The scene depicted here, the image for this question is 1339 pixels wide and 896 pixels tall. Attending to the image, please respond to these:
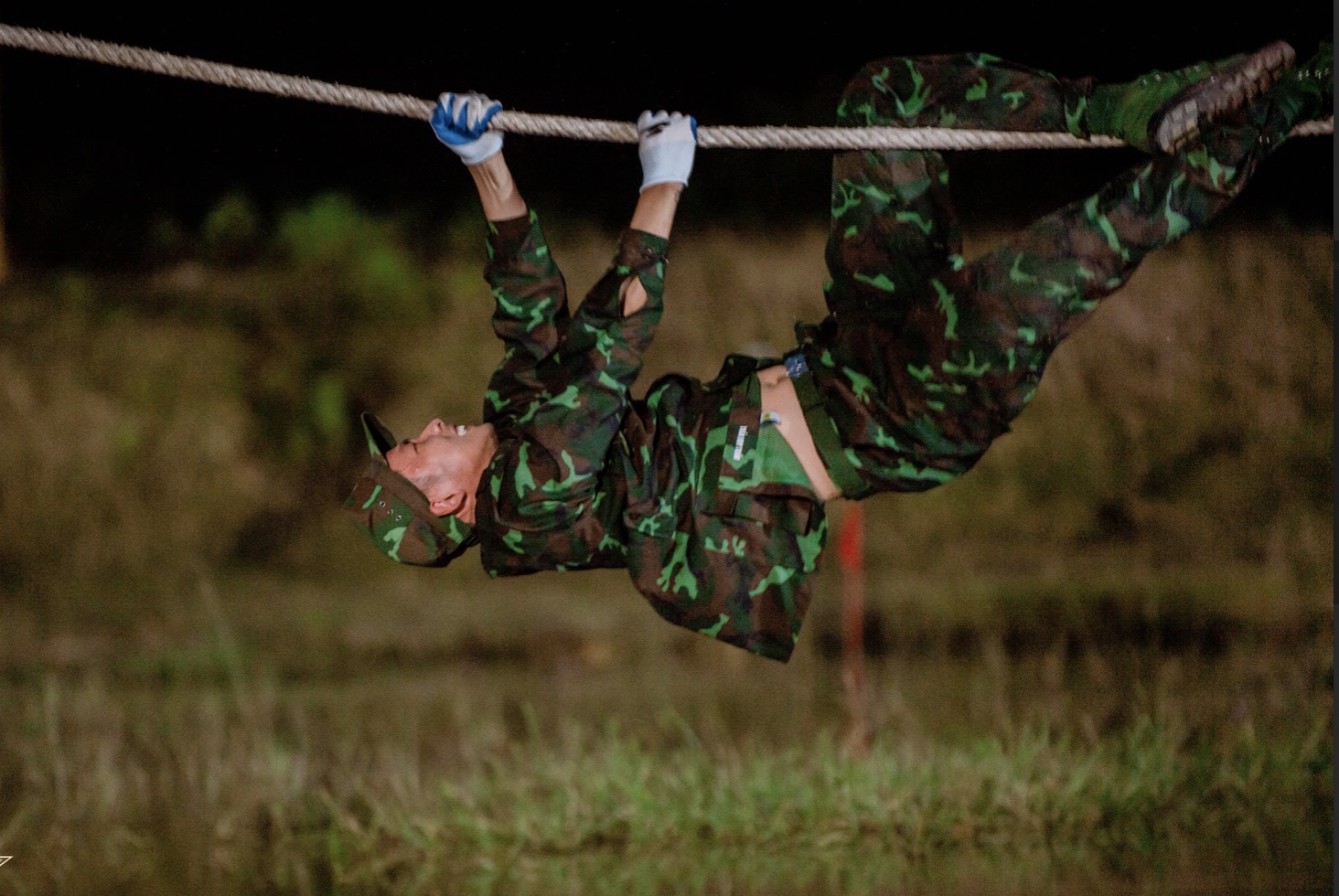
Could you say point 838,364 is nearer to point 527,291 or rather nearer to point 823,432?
point 823,432

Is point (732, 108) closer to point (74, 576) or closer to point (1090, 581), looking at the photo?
point (1090, 581)

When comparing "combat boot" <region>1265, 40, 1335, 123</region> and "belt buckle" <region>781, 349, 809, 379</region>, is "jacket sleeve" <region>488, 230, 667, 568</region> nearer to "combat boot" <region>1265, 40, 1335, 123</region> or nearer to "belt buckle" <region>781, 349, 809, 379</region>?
"belt buckle" <region>781, 349, 809, 379</region>

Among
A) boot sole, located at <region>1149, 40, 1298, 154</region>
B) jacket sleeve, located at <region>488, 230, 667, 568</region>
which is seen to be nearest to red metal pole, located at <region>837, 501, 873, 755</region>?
jacket sleeve, located at <region>488, 230, 667, 568</region>

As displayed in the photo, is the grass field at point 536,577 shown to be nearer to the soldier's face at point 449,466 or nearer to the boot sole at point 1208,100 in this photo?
the soldier's face at point 449,466

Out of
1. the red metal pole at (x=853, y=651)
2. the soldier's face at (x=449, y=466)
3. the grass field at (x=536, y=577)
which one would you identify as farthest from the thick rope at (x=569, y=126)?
the grass field at (x=536, y=577)

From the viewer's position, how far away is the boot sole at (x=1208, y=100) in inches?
72.4

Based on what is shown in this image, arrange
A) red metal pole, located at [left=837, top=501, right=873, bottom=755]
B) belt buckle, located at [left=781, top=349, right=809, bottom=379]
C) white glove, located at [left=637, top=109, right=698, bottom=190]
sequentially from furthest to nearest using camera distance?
red metal pole, located at [left=837, top=501, right=873, bottom=755] < belt buckle, located at [left=781, top=349, right=809, bottom=379] < white glove, located at [left=637, top=109, right=698, bottom=190]

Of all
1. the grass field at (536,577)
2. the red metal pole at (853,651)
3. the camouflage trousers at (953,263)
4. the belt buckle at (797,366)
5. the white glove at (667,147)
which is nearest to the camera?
the camouflage trousers at (953,263)

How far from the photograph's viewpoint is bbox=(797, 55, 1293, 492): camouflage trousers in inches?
72.3

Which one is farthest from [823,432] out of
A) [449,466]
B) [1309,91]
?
[1309,91]

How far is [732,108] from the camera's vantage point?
4.93 m

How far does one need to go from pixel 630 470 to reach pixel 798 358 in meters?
0.35

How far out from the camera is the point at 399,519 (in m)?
2.08

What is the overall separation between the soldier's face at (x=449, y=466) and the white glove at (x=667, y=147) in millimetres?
524
